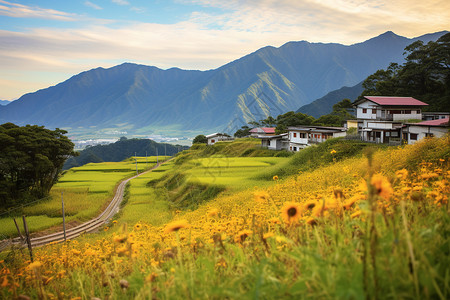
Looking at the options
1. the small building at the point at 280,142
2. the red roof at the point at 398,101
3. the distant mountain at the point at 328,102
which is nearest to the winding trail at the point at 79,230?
the small building at the point at 280,142

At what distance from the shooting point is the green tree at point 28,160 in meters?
Result: 23.9

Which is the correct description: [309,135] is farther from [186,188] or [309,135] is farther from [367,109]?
[186,188]

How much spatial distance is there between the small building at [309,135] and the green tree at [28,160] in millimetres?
26344

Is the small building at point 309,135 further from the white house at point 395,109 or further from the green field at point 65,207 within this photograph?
the green field at point 65,207

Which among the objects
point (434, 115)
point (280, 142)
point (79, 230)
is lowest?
point (79, 230)

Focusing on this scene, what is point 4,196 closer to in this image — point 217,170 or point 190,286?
point 217,170

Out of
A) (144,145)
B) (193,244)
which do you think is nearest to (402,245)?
(193,244)

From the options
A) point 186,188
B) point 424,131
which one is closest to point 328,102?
point 424,131

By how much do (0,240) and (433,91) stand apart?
4731 cm

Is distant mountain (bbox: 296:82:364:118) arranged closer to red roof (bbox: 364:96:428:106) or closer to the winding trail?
red roof (bbox: 364:96:428:106)

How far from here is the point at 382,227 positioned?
2207 millimetres

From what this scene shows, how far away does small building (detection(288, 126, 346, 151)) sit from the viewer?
1395 inches

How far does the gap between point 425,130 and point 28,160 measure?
30.3 meters

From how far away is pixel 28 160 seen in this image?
82.2 feet
